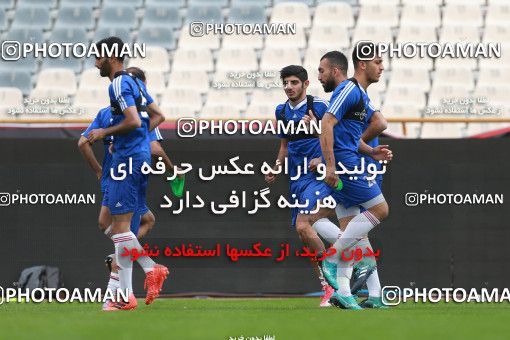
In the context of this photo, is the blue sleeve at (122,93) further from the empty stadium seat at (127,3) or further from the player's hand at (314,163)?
the empty stadium seat at (127,3)

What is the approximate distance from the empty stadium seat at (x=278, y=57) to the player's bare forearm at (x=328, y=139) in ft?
17.1

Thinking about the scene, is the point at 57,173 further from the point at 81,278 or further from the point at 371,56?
the point at 371,56

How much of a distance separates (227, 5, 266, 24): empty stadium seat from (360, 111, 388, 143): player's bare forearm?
542cm

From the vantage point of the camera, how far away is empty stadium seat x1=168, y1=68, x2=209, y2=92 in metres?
12.8

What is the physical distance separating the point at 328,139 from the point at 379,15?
6.40m

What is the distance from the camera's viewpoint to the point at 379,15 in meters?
13.9

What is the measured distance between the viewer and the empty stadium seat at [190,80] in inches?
502

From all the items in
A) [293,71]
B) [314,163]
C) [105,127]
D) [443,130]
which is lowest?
[314,163]

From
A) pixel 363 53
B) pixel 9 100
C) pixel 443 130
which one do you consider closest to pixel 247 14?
pixel 9 100

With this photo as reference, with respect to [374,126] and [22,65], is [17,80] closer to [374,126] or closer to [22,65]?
[22,65]

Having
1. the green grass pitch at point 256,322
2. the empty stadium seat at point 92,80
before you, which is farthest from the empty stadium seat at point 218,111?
the green grass pitch at point 256,322

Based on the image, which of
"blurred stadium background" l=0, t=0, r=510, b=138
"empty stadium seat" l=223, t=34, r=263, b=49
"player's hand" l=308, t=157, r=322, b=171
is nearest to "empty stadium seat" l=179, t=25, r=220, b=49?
"blurred stadium background" l=0, t=0, r=510, b=138

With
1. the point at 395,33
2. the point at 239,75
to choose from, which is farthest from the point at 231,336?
the point at 395,33

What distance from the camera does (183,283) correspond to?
10.8 m
